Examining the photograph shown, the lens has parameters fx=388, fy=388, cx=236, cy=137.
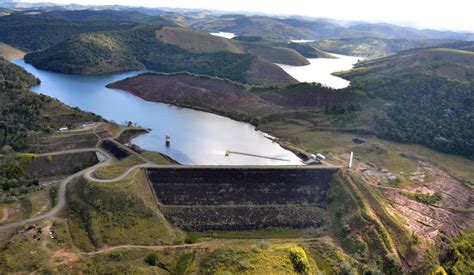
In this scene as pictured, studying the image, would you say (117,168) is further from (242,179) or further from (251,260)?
(251,260)

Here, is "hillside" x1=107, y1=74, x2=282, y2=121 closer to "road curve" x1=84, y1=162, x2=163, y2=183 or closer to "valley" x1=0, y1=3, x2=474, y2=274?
"valley" x1=0, y1=3, x2=474, y2=274

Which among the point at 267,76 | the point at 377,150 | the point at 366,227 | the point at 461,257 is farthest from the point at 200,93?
the point at 461,257

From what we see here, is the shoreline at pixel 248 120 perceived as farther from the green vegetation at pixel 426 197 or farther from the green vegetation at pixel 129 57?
the green vegetation at pixel 129 57

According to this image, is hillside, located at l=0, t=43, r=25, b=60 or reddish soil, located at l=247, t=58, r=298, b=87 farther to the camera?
hillside, located at l=0, t=43, r=25, b=60

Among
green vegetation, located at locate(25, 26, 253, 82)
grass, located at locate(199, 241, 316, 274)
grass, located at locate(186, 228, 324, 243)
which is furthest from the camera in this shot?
green vegetation, located at locate(25, 26, 253, 82)

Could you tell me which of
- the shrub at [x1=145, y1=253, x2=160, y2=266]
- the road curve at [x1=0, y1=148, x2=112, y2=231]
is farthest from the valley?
the road curve at [x1=0, y1=148, x2=112, y2=231]

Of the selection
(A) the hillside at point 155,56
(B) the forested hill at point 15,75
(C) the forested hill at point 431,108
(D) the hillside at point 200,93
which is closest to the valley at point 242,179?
(C) the forested hill at point 431,108
